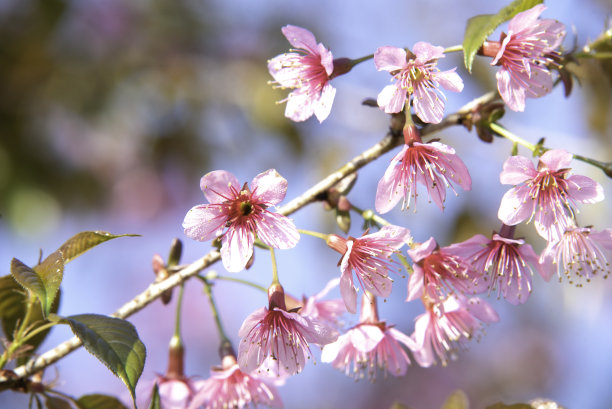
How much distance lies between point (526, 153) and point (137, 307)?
3091 millimetres

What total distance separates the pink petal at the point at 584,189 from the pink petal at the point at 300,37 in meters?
0.62

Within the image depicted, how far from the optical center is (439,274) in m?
1.34

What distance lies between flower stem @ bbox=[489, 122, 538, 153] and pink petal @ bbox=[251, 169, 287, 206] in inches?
19.5

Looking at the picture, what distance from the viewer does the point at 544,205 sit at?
130 cm

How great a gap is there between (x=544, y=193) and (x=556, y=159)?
0.28ft

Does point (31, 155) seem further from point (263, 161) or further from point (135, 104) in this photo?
point (263, 161)

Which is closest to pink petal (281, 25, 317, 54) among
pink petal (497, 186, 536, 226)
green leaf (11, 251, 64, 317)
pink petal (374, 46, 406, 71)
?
pink petal (374, 46, 406, 71)

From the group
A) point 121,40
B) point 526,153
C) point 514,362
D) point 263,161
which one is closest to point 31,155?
point 121,40

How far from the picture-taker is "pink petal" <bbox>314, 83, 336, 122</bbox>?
1362 mm

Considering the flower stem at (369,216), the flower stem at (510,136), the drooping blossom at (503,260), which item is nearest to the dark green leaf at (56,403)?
the flower stem at (369,216)

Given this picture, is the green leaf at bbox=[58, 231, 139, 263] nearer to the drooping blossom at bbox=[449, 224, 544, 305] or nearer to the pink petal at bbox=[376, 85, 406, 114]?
the pink petal at bbox=[376, 85, 406, 114]

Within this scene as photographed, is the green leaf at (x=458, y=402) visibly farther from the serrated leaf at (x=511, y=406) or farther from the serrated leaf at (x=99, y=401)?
the serrated leaf at (x=99, y=401)

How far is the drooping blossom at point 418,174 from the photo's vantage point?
130cm

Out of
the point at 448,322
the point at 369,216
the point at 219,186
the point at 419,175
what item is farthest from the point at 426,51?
the point at 448,322
